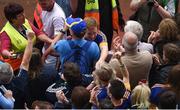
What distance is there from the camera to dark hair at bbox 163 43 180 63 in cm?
662

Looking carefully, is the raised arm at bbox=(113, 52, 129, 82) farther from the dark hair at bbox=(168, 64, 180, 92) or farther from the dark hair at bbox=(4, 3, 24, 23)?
the dark hair at bbox=(4, 3, 24, 23)

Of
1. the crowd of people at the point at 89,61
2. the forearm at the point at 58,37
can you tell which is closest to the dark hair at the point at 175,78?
the crowd of people at the point at 89,61

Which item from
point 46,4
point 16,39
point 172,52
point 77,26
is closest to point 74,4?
point 46,4

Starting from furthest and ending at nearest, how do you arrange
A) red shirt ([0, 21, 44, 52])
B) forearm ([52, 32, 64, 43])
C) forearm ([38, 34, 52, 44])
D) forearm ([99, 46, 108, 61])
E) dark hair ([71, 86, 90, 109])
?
forearm ([38, 34, 52, 44])
forearm ([52, 32, 64, 43])
red shirt ([0, 21, 44, 52])
forearm ([99, 46, 108, 61])
dark hair ([71, 86, 90, 109])

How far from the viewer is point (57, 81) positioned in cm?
675

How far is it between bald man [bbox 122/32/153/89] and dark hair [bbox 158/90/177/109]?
1.25m

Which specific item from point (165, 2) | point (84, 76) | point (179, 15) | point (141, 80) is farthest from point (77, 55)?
point (165, 2)

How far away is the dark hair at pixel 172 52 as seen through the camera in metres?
6.62

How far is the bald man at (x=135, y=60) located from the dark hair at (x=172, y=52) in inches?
13.1

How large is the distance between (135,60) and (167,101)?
1358 millimetres

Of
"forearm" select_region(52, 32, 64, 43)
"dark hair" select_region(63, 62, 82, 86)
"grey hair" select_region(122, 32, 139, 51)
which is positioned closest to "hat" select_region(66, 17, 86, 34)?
"grey hair" select_region(122, 32, 139, 51)

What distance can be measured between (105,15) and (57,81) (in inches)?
84.0

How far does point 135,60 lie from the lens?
22.7 feet

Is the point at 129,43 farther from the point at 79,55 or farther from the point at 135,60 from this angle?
the point at 79,55
